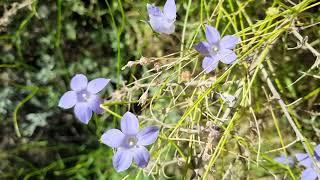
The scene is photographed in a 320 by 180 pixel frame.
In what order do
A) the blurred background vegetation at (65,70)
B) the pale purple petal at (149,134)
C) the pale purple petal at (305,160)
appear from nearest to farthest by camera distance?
1. the pale purple petal at (149,134)
2. the pale purple petal at (305,160)
3. the blurred background vegetation at (65,70)

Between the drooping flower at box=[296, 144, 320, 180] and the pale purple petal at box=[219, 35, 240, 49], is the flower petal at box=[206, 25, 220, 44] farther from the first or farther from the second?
the drooping flower at box=[296, 144, 320, 180]

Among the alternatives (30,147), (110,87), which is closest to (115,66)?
(110,87)

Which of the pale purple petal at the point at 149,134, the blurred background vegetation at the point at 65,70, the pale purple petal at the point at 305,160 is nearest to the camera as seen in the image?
the pale purple petal at the point at 149,134

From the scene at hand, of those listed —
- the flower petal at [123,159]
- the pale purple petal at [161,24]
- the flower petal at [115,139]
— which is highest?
the pale purple petal at [161,24]

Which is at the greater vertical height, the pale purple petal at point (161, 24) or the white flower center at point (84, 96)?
the pale purple petal at point (161, 24)

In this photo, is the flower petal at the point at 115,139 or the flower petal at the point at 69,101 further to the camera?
the flower petal at the point at 69,101

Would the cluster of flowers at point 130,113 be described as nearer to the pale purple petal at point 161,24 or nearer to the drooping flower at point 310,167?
the pale purple petal at point 161,24

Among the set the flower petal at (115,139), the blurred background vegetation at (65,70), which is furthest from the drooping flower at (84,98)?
the blurred background vegetation at (65,70)
